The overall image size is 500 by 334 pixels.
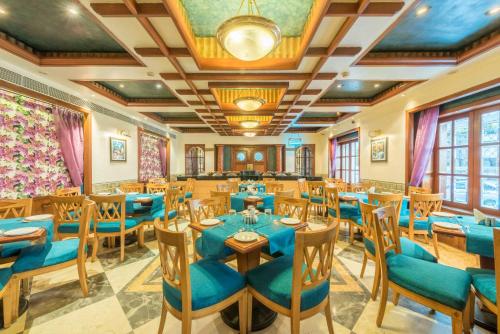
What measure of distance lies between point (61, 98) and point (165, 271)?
4485 millimetres

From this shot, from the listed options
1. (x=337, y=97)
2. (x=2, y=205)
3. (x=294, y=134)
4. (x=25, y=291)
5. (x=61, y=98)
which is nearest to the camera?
(x=25, y=291)

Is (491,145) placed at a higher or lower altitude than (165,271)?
higher

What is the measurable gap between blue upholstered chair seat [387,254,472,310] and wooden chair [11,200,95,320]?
3.01 m

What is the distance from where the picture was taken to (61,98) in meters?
4.00

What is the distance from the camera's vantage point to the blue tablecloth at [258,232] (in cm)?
179

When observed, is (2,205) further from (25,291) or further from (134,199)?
(134,199)

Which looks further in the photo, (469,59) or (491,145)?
(491,145)

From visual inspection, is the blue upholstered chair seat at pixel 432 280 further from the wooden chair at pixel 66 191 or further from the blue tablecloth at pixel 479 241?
the wooden chair at pixel 66 191

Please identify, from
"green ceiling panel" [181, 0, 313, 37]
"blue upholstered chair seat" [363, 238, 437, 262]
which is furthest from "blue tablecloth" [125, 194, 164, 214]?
"blue upholstered chair seat" [363, 238, 437, 262]

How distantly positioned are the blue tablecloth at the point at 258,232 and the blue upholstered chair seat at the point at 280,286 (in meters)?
0.16

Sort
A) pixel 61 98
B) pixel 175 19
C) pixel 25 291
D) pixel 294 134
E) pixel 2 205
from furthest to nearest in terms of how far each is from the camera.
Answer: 1. pixel 294 134
2. pixel 61 98
3. pixel 2 205
4. pixel 25 291
5. pixel 175 19

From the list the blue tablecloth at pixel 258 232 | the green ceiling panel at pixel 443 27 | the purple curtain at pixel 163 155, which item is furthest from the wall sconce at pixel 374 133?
the purple curtain at pixel 163 155

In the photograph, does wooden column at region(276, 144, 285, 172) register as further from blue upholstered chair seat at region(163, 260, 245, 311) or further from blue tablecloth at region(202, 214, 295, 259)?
blue upholstered chair seat at region(163, 260, 245, 311)

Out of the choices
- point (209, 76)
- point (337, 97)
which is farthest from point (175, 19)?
point (337, 97)
